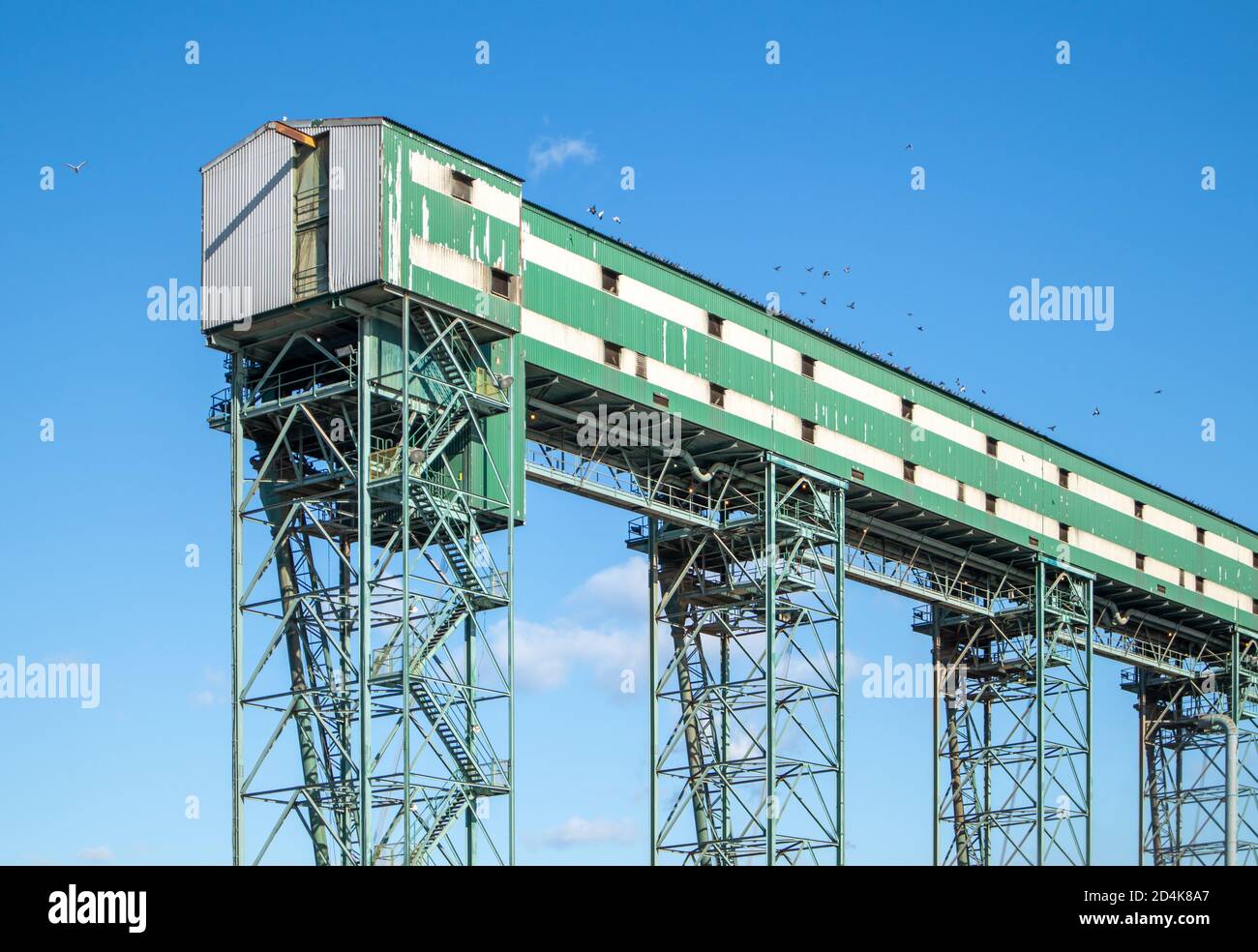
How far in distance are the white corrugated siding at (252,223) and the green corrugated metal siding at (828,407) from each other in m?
7.83

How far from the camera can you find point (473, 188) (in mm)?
57000

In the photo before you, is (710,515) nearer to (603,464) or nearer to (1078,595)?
(603,464)

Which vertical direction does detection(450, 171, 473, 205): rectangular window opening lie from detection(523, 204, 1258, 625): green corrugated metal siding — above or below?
above

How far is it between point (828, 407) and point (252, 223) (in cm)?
2470

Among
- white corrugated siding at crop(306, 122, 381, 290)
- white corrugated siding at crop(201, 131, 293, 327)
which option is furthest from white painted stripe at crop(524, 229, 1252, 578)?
white corrugated siding at crop(201, 131, 293, 327)

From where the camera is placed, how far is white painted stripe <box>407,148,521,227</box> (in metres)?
54.9

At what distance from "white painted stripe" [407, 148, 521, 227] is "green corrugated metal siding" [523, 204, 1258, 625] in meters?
1.16

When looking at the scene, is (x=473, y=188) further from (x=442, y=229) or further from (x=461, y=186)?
(x=442, y=229)

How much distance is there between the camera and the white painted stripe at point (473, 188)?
54.9m

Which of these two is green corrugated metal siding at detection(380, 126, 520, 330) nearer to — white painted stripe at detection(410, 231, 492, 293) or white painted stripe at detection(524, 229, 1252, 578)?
white painted stripe at detection(410, 231, 492, 293)
